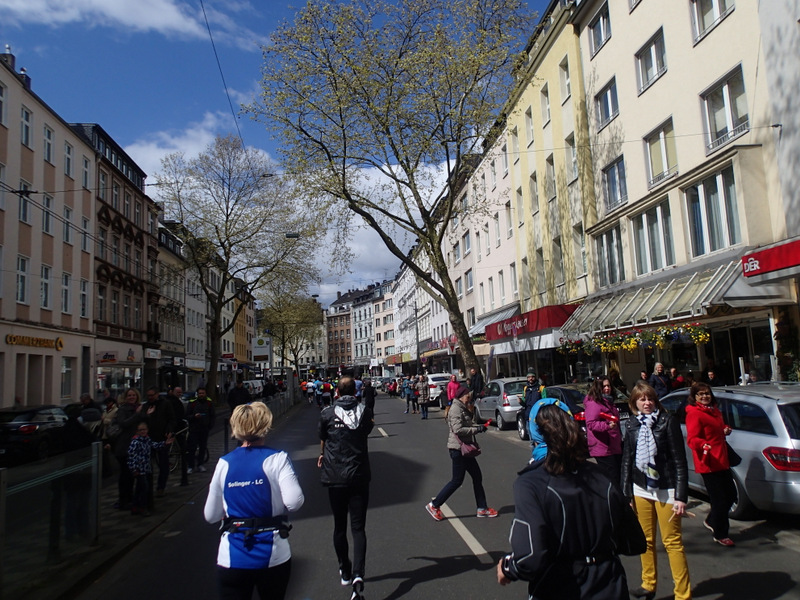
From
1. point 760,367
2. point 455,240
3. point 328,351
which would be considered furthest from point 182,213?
point 328,351

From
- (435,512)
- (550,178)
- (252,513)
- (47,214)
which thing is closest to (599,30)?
(550,178)

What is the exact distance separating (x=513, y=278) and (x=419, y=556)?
87.2 ft

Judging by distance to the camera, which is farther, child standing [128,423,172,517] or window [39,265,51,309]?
window [39,265,51,309]

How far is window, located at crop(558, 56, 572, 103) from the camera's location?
23766 mm

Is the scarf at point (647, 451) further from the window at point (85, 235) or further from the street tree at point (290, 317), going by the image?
the street tree at point (290, 317)

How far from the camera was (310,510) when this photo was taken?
866cm

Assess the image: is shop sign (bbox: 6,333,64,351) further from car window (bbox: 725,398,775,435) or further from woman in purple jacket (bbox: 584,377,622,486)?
car window (bbox: 725,398,775,435)

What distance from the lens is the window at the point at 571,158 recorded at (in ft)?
76.5

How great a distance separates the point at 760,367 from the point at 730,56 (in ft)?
22.7

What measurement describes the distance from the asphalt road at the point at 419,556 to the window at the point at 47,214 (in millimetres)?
22651

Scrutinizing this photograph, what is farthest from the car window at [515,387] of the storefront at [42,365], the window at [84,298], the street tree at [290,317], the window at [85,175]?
the street tree at [290,317]

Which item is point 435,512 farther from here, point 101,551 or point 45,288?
point 45,288

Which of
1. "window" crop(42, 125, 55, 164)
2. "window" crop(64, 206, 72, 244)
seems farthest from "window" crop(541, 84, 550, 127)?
"window" crop(64, 206, 72, 244)

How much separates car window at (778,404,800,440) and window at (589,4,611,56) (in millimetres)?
16762
